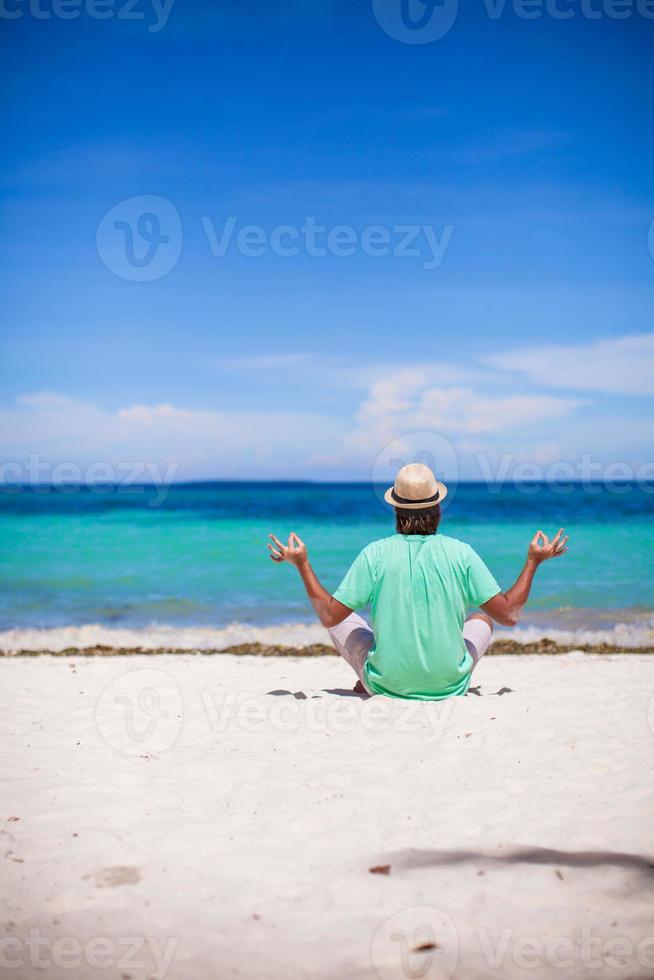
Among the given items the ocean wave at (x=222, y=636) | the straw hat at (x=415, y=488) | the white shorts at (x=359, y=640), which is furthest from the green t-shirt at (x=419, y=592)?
the ocean wave at (x=222, y=636)

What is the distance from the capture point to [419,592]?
464 cm

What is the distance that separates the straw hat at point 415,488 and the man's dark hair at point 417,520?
3 centimetres

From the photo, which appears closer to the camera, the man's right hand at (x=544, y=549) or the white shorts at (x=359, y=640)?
the man's right hand at (x=544, y=549)

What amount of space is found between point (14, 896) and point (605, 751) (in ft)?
10.2

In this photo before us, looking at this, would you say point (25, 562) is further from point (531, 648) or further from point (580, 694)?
point (580, 694)

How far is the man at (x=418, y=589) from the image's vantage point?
15.2 feet

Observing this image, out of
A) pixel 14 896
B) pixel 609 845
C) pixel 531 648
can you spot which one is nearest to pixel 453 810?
pixel 609 845

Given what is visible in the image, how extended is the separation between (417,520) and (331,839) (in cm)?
210

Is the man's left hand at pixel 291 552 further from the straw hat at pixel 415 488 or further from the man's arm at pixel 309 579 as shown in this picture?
the straw hat at pixel 415 488

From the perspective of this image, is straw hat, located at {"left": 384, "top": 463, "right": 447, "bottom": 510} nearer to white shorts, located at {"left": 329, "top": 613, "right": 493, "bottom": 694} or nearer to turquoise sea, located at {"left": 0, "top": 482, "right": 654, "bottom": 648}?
white shorts, located at {"left": 329, "top": 613, "right": 493, "bottom": 694}

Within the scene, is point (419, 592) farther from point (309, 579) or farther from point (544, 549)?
point (544, 549)

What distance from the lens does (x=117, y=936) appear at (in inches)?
102

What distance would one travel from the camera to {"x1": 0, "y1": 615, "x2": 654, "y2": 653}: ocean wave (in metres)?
9.58

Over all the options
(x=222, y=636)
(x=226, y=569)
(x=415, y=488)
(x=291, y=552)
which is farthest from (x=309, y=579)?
(x=226, y=569)
